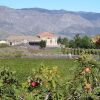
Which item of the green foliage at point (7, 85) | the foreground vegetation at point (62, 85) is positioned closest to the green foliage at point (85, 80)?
the foreground vegetation at point (62, 85)

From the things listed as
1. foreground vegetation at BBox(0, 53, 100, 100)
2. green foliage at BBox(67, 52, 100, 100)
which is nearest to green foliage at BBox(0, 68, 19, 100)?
foreground vegetation at BBox(0, 53, 100, 100)

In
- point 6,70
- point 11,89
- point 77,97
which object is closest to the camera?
point 77,97

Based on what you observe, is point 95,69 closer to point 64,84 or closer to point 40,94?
point 64,84

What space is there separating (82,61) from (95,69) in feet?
0.86

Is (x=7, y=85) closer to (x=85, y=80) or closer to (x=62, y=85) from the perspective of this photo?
(x=62, y=85)

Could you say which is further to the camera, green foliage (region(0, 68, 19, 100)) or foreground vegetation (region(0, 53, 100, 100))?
green foliage (region(0, 68, 19, 100))

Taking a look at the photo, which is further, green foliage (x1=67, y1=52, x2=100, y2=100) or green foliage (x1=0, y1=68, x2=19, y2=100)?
green foliage (x1=0, y1=68, x2=19, y2=100)

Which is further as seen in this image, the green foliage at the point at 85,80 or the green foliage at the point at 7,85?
the green foliage at the point at 7,85

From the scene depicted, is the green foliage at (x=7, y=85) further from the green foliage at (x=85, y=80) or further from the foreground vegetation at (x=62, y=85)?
the green foliage at (x=85, y=80)

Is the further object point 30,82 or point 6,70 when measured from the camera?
point 6,70

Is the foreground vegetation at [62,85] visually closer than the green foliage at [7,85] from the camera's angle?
Yes

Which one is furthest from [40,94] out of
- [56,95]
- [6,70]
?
[6,70]

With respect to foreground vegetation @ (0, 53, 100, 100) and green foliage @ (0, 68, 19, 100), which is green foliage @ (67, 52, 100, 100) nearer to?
foreground vegetation @ (0, 53, 100, 100)

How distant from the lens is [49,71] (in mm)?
5840
